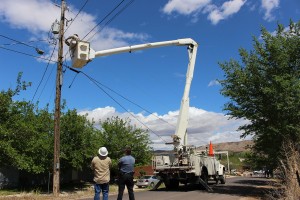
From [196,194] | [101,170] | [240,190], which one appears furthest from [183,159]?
[101,170]

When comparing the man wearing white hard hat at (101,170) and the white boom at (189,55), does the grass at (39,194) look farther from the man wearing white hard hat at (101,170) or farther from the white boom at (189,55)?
the man wearing white hard hat at (101,170)

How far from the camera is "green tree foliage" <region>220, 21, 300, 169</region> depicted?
18.8 m

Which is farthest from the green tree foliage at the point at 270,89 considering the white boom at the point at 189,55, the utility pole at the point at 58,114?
the utility pole at the point at 58,114

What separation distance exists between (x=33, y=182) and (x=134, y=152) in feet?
35.5

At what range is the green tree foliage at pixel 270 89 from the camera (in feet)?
61.8

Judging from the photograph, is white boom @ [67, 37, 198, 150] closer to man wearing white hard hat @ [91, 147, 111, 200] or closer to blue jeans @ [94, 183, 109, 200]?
man wearing white hard hat @ [91, 147, 111, 200]

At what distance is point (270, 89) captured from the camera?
1911 cm

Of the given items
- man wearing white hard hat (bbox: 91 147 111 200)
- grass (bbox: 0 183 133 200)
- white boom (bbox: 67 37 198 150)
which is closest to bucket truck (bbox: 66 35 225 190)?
white boom (bbox: 67 37 198 150)

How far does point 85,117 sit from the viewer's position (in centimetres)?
2823

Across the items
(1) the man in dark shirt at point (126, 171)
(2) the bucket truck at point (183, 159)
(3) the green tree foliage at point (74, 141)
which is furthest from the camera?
(3) the green tree foliage at point (74, 141)

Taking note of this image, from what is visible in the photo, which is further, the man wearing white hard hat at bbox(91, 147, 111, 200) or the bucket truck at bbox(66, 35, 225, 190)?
the bucket truck at bbox(66, 35, 225, 190)

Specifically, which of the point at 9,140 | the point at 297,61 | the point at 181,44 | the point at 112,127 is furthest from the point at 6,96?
the point at 112,127

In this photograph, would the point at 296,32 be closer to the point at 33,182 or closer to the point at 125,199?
the point at 125,199

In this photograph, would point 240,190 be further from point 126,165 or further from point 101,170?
point 101,170
